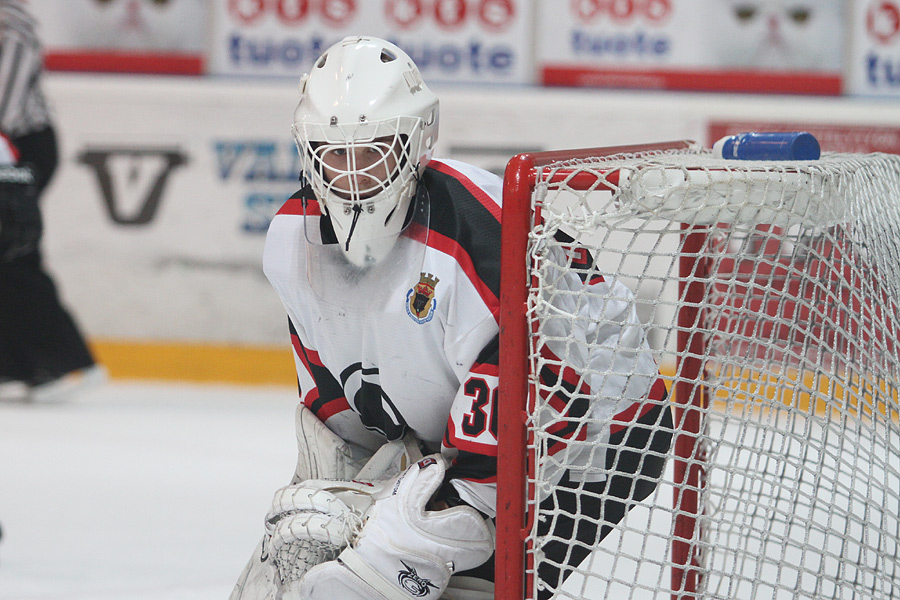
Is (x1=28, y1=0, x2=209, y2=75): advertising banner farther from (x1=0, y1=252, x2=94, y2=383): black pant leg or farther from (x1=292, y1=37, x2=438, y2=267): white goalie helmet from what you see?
(x1=292, y1=37, x2=438, y2=267): white goalie helmet

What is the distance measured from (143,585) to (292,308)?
93cm

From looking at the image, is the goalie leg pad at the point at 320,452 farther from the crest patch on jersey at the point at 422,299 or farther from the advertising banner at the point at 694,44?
the advertising banner at the point at 694,44

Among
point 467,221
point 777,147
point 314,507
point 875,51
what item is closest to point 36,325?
point 314,507

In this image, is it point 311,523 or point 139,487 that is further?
point 139,487

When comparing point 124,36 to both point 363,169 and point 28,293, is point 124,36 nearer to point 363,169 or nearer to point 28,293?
point 28,293

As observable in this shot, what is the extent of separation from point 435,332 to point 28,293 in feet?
10.6

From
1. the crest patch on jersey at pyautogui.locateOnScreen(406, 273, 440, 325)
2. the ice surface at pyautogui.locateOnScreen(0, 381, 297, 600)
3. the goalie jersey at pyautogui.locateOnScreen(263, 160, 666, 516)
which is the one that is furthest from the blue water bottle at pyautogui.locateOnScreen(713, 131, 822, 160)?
the ice surface at pyautogui.locateOnScreen(0, 381, 297, 600)

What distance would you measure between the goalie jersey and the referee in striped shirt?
9.40ft

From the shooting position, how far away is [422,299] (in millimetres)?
1459

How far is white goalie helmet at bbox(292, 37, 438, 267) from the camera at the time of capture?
143 cm

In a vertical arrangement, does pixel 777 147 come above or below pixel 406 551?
above

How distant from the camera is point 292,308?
5.28 ft

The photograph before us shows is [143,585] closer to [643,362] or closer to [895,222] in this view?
[643,362]

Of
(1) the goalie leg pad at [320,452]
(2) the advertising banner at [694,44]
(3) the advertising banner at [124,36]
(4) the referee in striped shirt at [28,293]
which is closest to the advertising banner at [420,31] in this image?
(2) the advertising banner at [694,44]
